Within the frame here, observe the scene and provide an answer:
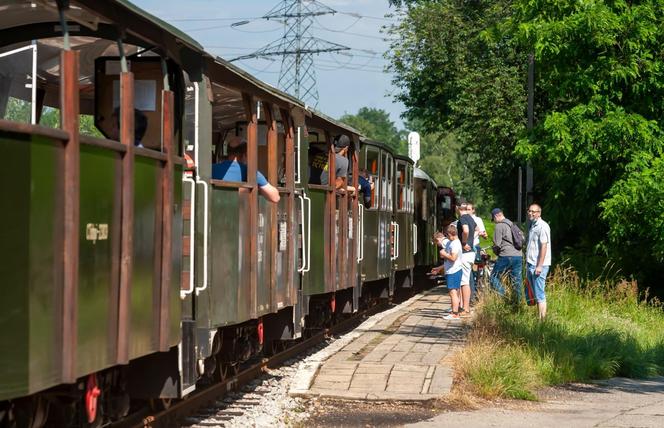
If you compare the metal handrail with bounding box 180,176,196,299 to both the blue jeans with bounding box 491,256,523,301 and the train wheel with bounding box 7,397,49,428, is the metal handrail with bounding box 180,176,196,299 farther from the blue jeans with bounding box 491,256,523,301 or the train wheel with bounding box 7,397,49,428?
the blue jeans with bounding box 491,256,523,301

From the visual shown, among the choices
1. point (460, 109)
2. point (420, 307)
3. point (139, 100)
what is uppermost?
point (460, 109)

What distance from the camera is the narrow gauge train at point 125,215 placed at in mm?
5707

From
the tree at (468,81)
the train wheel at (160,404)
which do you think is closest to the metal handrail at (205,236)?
the train wheel at (160,404)

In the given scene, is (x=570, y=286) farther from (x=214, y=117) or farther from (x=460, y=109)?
(x=460, y=109)

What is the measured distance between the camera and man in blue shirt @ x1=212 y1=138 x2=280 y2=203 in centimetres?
1018

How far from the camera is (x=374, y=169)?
1922 cm

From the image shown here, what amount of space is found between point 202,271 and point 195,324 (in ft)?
1.63

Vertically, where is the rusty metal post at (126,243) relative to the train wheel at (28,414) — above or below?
above

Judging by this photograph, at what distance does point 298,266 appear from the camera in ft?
42.8

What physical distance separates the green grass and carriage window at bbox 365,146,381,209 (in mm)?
3249

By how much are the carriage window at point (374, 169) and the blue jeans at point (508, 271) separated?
238 cm

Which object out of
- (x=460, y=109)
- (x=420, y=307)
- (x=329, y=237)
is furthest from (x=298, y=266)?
(x=460, y=109)

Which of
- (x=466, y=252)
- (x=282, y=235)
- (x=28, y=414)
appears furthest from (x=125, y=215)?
(x=466, y=252)

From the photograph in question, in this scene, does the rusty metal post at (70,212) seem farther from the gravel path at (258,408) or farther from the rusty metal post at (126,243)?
the gravel path at (258,408)
